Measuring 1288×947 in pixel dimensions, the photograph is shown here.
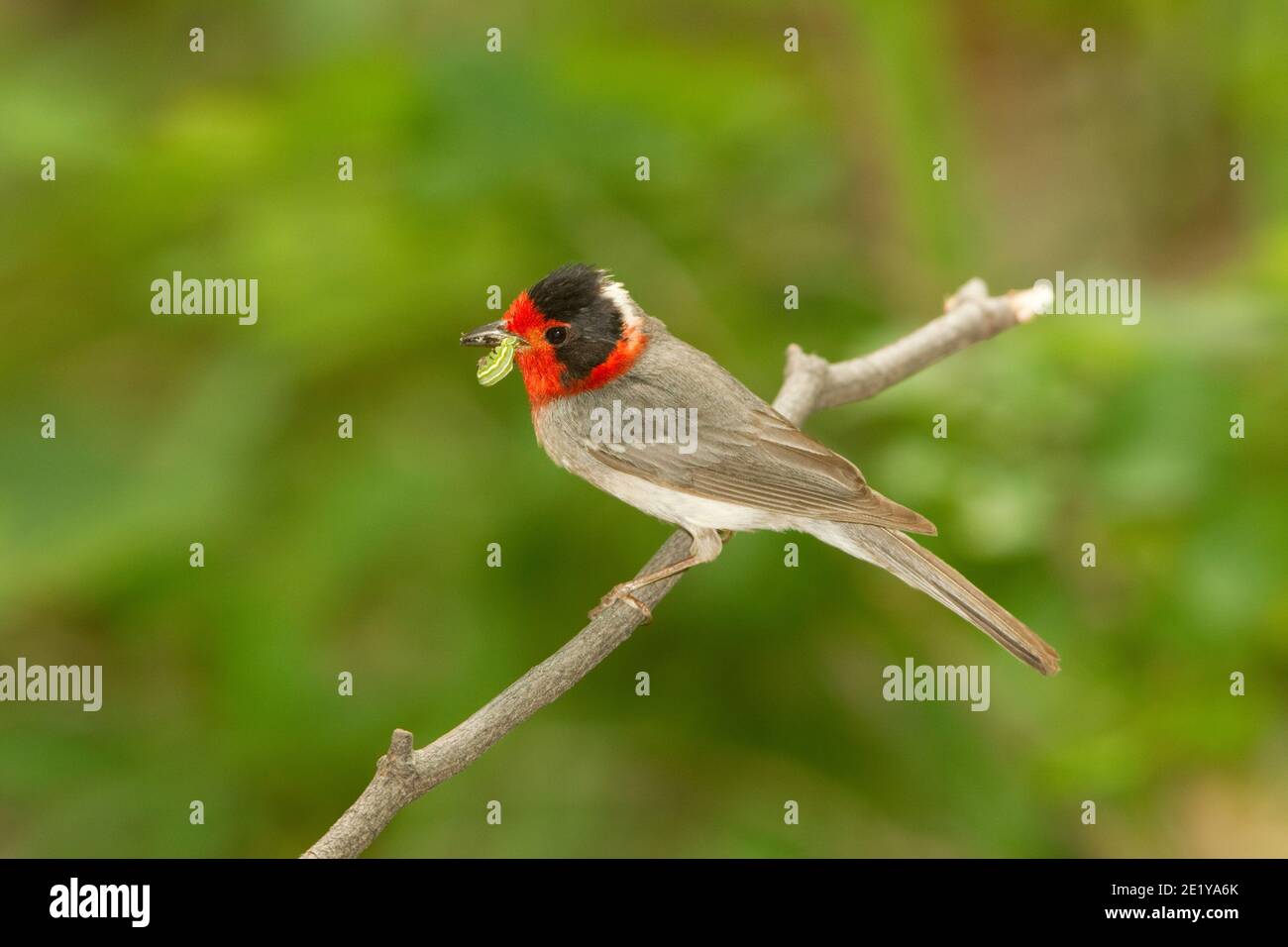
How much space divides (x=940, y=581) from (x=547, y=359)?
1.17 m

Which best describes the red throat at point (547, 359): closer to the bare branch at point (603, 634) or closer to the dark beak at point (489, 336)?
the dark beak at point (489, 336)

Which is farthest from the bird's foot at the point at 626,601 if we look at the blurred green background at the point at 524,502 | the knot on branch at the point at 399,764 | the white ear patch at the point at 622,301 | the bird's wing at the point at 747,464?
the blurred green background at the point at 524,502

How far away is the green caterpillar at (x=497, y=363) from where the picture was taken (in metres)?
3.34

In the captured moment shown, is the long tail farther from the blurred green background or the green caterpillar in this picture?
the green caterpillar

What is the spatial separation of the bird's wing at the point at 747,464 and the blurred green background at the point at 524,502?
2.78 ft

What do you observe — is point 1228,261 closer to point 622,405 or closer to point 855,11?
point 855,11

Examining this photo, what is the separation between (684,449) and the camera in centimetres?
377

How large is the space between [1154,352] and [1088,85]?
14.2ft

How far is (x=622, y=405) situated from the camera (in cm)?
370

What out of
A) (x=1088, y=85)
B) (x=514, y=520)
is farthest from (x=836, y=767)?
(x=1088, y=85)

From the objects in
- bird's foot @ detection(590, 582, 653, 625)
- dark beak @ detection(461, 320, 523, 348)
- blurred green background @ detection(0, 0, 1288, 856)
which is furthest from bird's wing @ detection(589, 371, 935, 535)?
blurred green background @ detection(0, 0, 1288, 856)

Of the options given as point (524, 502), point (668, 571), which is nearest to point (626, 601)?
point (668, 571)

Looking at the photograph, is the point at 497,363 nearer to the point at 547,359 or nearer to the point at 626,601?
the point at 547,359

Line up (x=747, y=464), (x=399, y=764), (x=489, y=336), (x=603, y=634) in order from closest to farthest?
(x=399, y=764)
(x=603, y=634)
(x=489, y=336)
(x=747, y=464)
